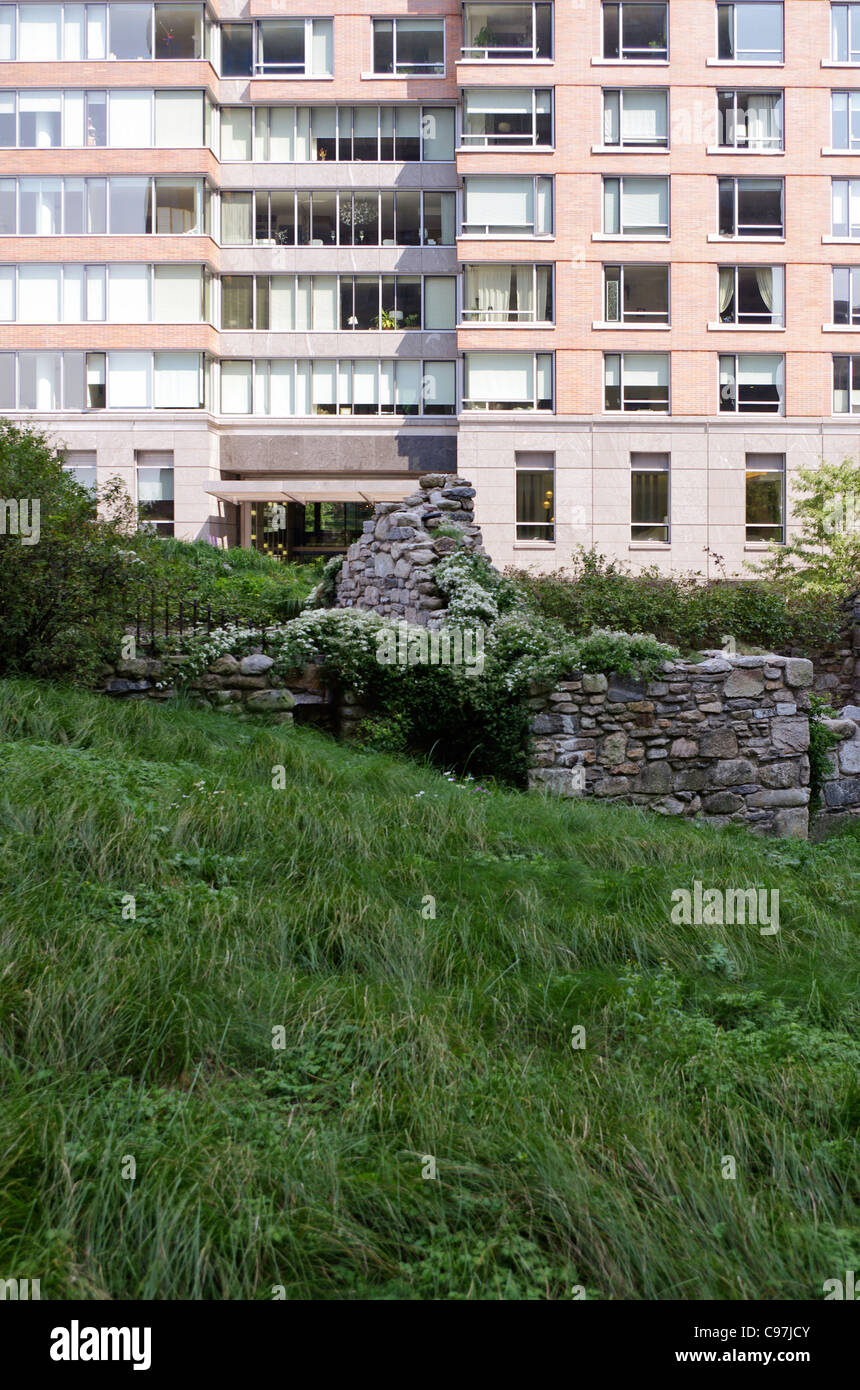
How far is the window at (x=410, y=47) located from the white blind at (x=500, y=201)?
4370 millimetres

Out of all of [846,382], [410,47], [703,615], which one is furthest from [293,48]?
[703,615]

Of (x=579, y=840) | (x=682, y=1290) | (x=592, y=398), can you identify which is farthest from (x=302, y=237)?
(x=682, y=1290)

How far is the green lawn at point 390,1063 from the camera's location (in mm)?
3127

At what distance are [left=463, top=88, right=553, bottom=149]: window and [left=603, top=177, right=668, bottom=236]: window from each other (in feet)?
8.12

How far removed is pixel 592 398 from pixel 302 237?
1048 cm

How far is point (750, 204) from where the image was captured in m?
29.5

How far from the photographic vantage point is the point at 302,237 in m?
31.1

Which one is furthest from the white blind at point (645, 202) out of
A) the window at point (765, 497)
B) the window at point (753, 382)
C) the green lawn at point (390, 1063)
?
the green lawn at point (390, 1063)

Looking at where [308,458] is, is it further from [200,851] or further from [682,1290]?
[682,1290]

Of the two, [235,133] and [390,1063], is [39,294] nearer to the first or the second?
[235,133]

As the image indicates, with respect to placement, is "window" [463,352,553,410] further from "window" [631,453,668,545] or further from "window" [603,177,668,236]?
"window" [603,177,668,236]

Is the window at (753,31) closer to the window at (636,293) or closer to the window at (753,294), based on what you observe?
the window at (753,294)

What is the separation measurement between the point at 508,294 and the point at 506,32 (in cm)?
796
